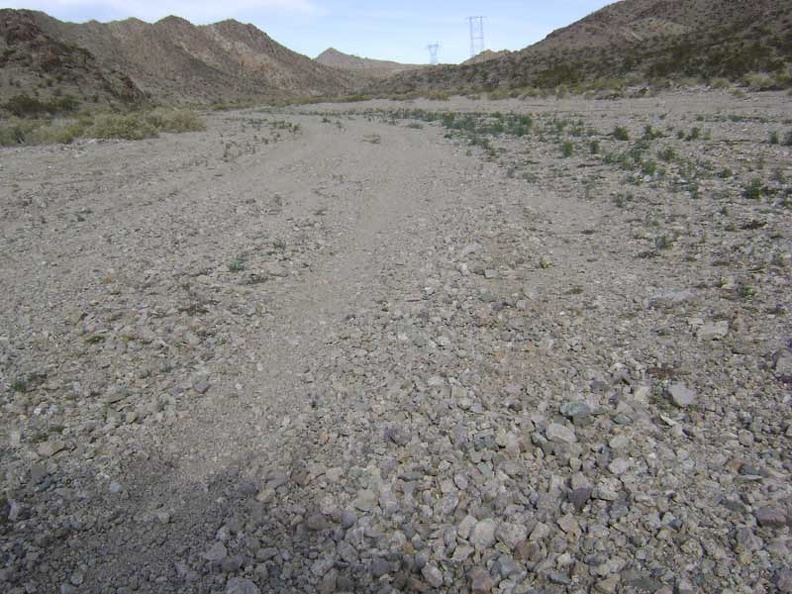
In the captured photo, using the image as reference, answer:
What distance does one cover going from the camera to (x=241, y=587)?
3.64m

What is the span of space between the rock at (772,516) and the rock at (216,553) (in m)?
3.65

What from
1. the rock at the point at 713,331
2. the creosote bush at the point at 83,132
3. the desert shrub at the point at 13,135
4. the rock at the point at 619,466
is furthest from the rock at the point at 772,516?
the desert shrub at the point at 13,135

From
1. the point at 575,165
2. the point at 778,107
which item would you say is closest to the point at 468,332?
the point at 575,165

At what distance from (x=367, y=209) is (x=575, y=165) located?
242 inches

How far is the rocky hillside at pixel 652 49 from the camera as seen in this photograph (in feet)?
119

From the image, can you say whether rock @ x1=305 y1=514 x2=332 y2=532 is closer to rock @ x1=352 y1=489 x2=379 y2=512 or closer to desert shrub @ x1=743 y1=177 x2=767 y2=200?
rock @ x1=352 y1=489 x2=379 y2=512

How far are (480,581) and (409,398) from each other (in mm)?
2057

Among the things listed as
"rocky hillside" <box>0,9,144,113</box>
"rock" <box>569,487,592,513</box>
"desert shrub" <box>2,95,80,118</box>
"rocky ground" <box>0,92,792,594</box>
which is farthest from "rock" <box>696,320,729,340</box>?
"rocky hillside" <box>0,9,144,113</box>

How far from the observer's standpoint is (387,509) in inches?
166

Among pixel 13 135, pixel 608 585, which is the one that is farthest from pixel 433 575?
pixel 13 135

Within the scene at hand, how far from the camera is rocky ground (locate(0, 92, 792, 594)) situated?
3783 mm

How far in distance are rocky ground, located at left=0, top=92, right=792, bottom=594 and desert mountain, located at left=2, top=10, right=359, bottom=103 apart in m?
84.7

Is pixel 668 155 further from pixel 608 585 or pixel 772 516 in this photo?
pixel 608 585

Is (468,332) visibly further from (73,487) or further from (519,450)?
(73,487)
